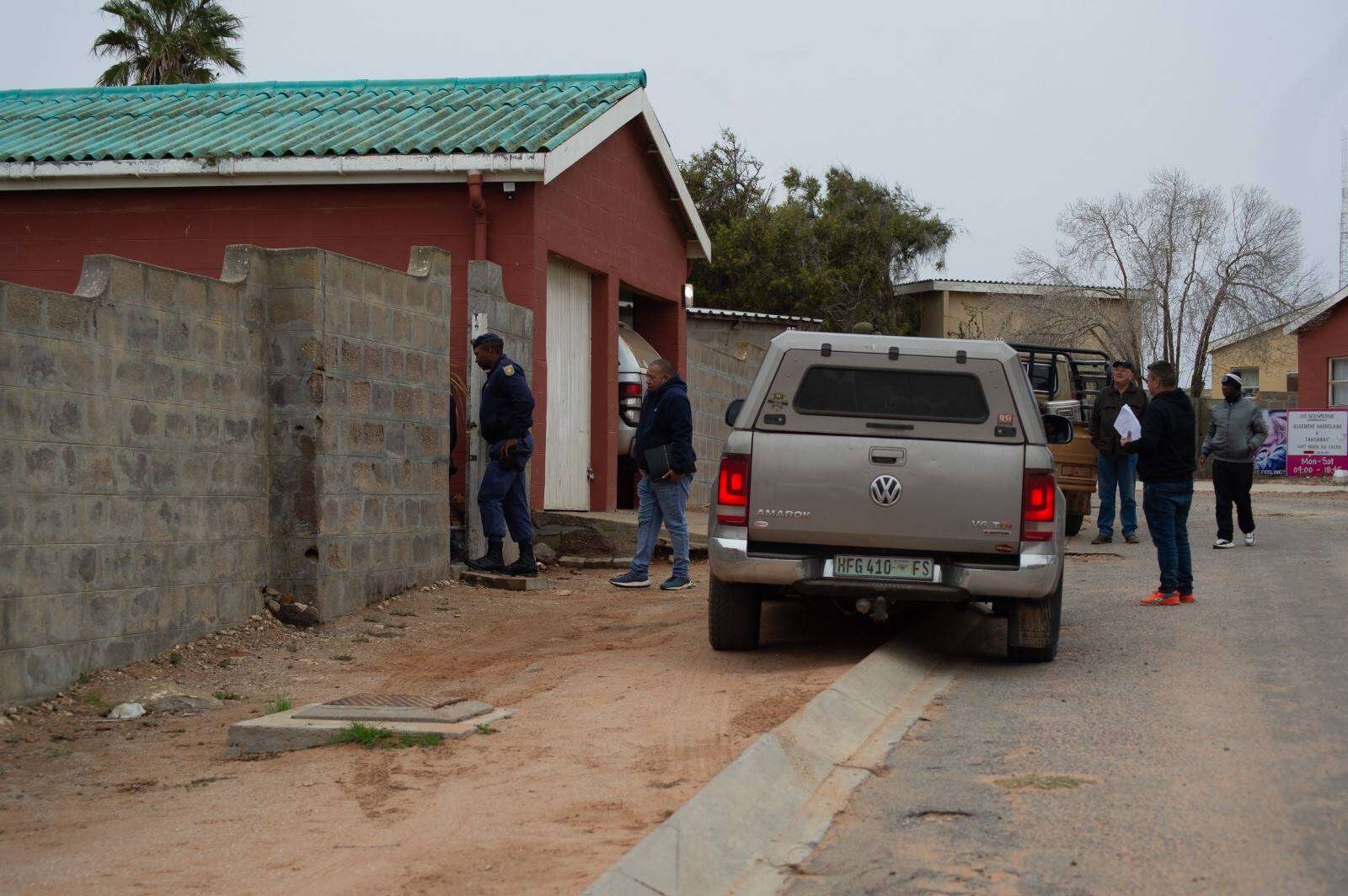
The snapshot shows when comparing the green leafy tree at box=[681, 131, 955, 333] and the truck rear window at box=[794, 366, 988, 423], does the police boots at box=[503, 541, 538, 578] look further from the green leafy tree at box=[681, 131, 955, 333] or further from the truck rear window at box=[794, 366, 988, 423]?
the green leafy tree at box=[681, 131, 955, 333]

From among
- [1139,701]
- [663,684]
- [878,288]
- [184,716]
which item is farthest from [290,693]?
[878,288]

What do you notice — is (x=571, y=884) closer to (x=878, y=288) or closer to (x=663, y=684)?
(x=663, y=684)

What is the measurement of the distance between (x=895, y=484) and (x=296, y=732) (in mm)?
3544

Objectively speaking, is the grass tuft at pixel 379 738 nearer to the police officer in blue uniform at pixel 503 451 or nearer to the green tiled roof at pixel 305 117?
the police officer in blue uniform at pixel 503 451

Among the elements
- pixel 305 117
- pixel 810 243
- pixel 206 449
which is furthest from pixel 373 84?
pixel 810 243

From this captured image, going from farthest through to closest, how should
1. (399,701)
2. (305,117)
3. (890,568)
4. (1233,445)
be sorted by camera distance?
(305,117) < (1233,445) < (890,568) < (399,701)

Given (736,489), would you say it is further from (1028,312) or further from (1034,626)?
(1028,312)

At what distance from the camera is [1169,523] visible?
10633 millimetres

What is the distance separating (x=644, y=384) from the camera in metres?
17.2

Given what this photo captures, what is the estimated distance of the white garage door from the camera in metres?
15.4

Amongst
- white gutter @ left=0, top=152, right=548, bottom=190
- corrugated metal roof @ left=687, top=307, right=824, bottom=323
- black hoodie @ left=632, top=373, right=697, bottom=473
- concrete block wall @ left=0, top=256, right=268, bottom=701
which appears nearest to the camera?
concrete block wall @ left=0, top=256, right=268, bottom=701

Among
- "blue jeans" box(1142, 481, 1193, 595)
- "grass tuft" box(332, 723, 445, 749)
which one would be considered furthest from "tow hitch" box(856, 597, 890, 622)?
"blue jeans" box(1142, 481, 1193, 595)

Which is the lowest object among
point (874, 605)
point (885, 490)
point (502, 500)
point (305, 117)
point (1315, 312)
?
point (874, 605)

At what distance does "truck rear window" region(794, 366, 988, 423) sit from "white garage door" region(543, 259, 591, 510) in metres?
7.01
